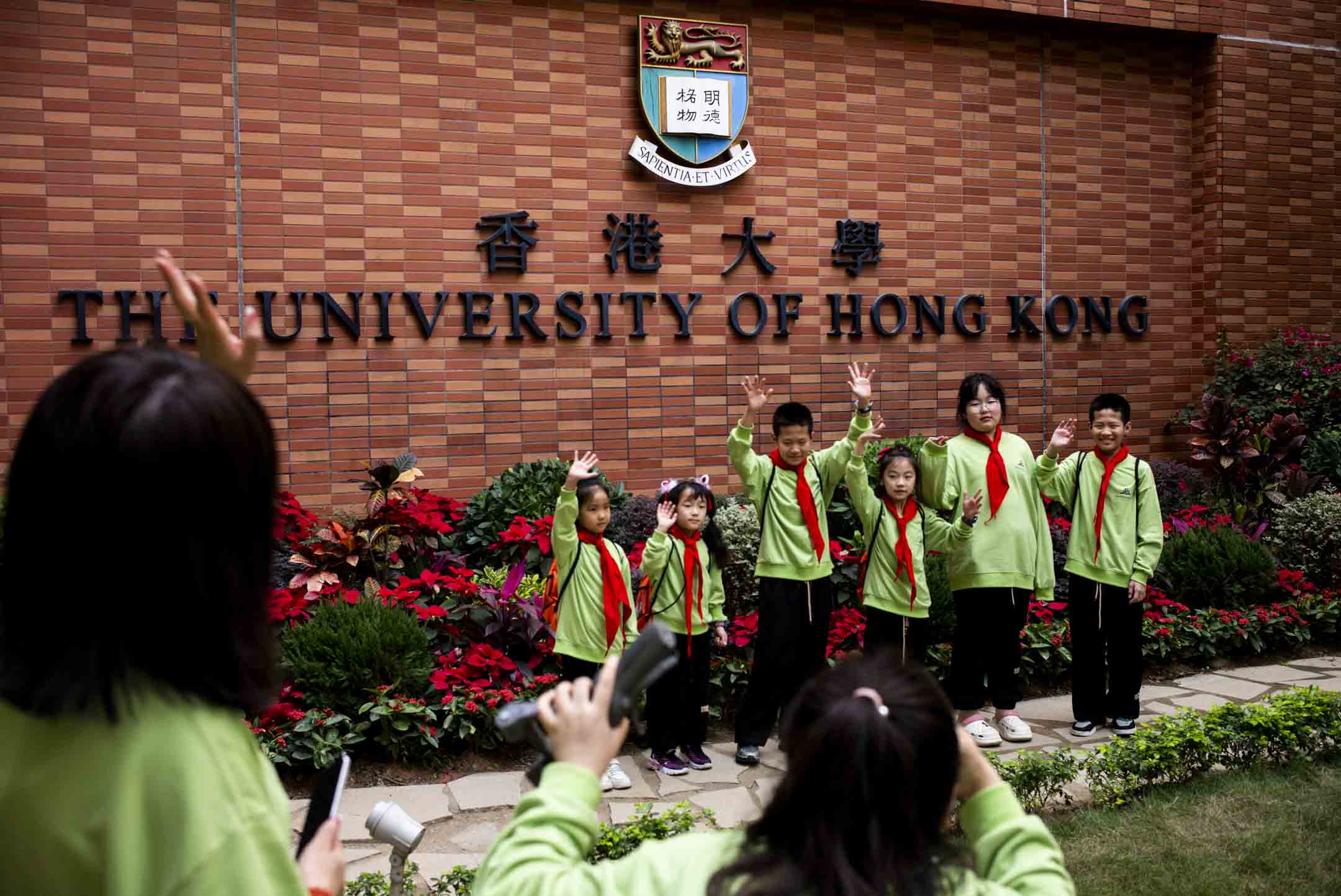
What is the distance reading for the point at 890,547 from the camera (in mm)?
5703

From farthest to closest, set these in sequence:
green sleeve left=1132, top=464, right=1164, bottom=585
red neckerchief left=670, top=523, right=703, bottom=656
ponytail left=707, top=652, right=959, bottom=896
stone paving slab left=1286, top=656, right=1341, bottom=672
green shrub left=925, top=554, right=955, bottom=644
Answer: stone paving slab left=1286, top=656, right=1341, bottom=672 < green shrub left=925, top=554, right=955, bottom=644 < green sleeve left=1132, top=464, right=1164, bottom=585 < red neckerchief left=670, top=523, right=703, bottom=656 < ponytail left=707, top=652, right=959, bottom=896

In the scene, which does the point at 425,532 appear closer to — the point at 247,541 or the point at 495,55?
the point at 495,55

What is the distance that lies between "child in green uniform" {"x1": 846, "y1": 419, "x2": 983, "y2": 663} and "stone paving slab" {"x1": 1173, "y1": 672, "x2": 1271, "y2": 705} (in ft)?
6.32

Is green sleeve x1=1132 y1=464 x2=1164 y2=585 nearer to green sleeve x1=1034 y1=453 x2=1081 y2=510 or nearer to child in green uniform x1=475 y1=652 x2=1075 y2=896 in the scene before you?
green sleeve x1=1034 y1=453 x2=1081 y2=510

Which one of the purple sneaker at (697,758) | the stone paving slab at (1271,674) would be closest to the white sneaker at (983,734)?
the purple sneaker at (697,758)

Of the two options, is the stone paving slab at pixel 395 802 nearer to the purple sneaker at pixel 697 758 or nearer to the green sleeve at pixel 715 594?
the purple sneaker at pixel 697 758

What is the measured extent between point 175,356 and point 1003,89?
9.32 m

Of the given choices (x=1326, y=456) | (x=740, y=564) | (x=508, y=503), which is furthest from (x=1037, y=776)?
(x=1326, y=456)

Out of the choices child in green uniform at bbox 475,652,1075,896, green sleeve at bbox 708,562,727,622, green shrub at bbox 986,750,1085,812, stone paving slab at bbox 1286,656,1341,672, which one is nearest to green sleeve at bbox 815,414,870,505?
green sleeve at bbox 708,562,727,622

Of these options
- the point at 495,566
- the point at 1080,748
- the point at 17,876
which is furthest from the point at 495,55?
the point at 17,876

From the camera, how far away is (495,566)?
685 centimetres

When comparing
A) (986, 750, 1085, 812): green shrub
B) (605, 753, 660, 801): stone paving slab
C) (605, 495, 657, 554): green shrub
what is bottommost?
(605, 753, 660, 801): stone paving slab

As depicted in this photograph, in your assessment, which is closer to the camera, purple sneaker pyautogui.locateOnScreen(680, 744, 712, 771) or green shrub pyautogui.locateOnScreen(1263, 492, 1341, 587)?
purple sneaker pyautogui.locateOnScreen(680, 744, 712, 771)

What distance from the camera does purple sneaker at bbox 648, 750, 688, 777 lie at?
5324 mm
